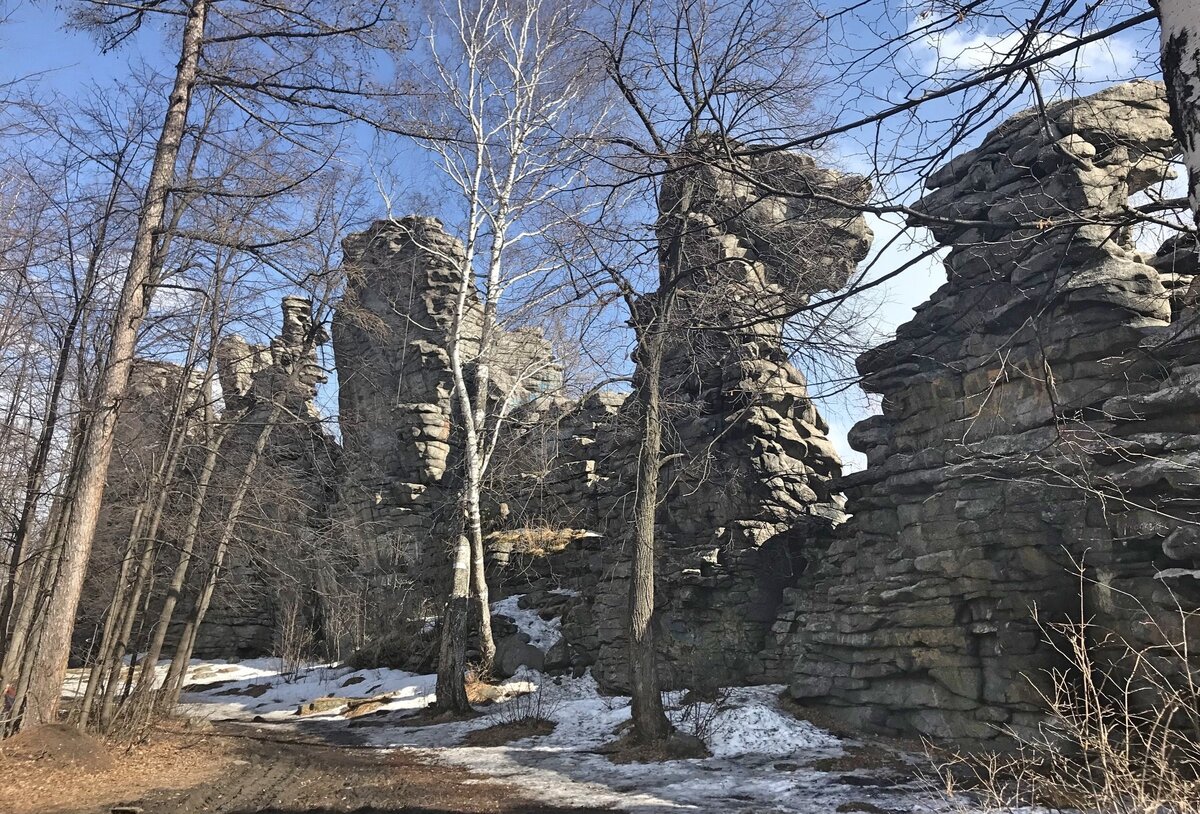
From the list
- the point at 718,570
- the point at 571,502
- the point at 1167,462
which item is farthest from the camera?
the point at 571,502

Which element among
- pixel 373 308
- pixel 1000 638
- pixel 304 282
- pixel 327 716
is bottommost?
pixel 327 716

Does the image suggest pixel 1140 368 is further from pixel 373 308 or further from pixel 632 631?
pixel 373 308

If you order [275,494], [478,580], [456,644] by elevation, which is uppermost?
[275,494]

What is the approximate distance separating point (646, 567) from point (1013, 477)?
4642 mm

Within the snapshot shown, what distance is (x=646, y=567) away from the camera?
9.96 metres

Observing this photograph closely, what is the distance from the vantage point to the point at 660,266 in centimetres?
1073

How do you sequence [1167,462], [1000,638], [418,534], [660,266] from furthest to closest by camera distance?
1. [418,534]
2. [660,266]
3. [1000,638]
4. [1167,462]

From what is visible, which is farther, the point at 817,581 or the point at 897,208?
the point at 817,581

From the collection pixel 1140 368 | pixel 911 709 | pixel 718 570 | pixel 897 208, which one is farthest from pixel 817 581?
pixel 897 208

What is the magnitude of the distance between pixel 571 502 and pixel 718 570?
249 inches

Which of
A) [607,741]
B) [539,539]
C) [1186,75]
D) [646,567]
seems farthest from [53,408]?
[1186,75]

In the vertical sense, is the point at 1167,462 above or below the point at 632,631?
above

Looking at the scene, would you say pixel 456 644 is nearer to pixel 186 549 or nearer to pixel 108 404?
pixel 186 549

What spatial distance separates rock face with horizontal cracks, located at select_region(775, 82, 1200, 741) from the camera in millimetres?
7473
